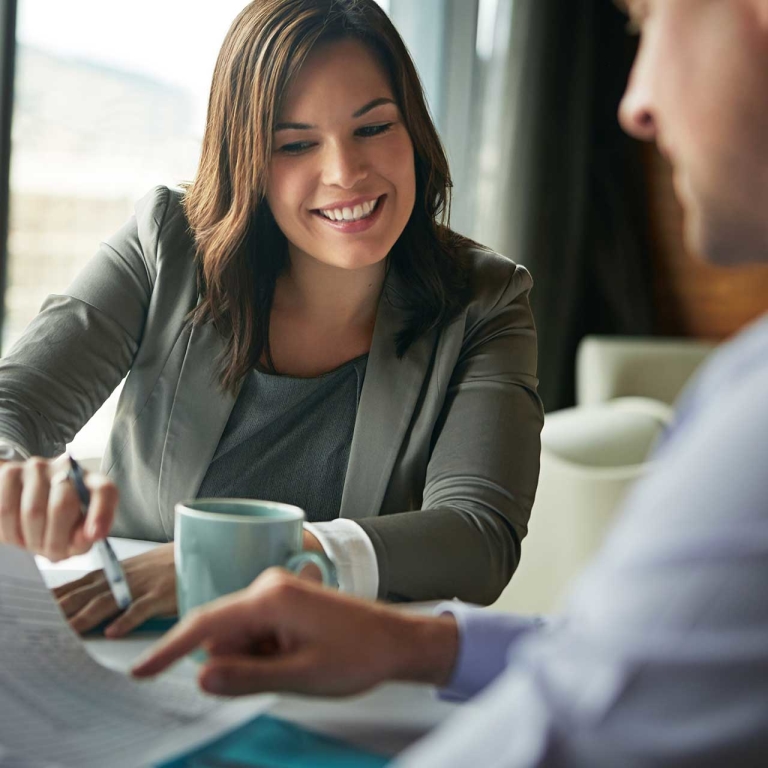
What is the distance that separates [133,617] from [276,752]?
0.90ft

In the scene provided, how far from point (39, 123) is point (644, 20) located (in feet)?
7.94

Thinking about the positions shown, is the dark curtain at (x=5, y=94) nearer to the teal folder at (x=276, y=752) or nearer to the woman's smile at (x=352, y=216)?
the woman's smile at (x=352, y=216)

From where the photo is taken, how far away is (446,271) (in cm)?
153

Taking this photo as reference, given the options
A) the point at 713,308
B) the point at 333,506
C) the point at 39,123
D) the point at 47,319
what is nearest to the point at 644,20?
the point at 333,506

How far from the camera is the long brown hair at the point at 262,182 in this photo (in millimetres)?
1423

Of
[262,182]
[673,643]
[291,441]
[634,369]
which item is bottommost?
[634,369]

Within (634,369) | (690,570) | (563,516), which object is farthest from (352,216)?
(634,369)

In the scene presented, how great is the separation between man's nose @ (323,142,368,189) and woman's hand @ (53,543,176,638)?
26.6 inches

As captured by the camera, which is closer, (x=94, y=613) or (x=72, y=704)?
(x=72, y=704)

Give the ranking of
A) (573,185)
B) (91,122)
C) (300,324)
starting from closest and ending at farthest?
(300,324) < (91,122) < (573,185)

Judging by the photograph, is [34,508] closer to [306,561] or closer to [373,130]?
[306,561]

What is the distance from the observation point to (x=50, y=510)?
0.87 meters

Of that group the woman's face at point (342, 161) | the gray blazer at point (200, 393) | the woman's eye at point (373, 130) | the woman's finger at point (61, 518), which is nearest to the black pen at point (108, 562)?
the woman's finger at point (61, 518)

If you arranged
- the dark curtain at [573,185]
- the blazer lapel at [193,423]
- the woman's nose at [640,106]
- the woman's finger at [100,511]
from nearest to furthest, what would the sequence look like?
the woman's nose at [640,106] → the woman's finger at [100,511] → the blazer lapel at [193,423] → the dark curtain at [573,185]
